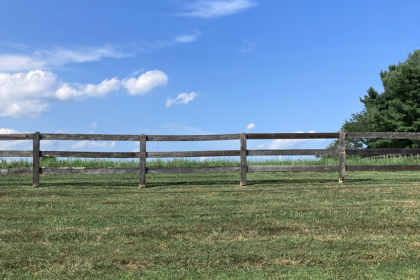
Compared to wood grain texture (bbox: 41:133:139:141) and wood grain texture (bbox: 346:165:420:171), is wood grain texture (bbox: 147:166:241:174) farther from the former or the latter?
wood grain texture (bbox: 346:165:420:171)

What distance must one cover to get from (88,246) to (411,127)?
38.4 meters

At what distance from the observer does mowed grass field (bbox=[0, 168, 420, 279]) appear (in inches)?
150

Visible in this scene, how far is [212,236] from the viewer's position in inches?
198

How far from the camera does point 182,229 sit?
213 inches

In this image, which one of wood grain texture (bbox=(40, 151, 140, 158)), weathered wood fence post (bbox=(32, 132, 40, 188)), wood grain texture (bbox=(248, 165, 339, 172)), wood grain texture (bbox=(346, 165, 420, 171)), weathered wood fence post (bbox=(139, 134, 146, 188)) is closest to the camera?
wood grain texture (bbox=(40, 151, 140, 158))

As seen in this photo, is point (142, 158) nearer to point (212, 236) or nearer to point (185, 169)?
point (185, 169)

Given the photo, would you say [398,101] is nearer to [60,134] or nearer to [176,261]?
[60,134]

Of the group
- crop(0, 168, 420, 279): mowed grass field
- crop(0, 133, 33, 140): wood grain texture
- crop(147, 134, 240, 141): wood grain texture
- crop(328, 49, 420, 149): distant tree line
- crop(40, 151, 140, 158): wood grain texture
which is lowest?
crop(0, 168, 420, 279): mowed grass field

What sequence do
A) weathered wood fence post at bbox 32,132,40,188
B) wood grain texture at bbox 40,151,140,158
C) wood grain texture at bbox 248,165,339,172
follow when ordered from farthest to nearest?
wood grain texture at bbox 248,165,339,172 < weathered wood fence post at bbox 32,132,40,188 < wood grain texture at bbox 40,151,140,158

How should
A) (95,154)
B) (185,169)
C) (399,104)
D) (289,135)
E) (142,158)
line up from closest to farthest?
(95,154), (142,158), (185,169), (289,135), (399,104)

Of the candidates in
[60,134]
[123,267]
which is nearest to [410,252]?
[123,267]

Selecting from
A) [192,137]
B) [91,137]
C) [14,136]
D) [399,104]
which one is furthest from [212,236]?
[399,104]

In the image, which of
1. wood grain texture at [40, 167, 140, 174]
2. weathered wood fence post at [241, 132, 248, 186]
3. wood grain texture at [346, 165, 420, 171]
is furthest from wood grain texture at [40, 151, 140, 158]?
wood grain texture at [346, 165, 420, 171]

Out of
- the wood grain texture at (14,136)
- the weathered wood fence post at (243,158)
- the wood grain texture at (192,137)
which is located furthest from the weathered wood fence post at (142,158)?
the wood grain texture at (14,136)
